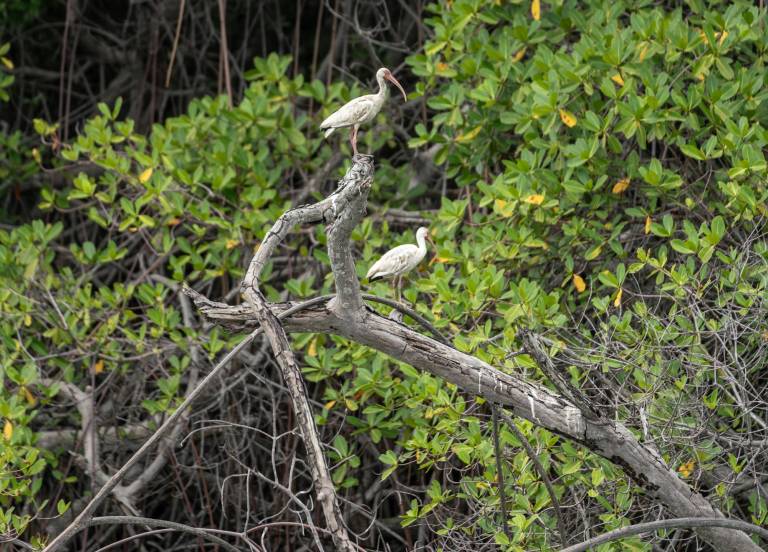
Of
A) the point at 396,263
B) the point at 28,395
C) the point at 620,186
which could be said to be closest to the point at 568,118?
the point at 620,186

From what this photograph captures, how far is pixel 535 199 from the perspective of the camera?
444 cm

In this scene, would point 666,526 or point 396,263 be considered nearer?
point 666,526

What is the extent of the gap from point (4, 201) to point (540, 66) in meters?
3.38

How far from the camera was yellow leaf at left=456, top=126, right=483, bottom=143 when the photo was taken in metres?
4.91

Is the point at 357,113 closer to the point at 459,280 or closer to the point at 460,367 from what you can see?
the point at 459,280

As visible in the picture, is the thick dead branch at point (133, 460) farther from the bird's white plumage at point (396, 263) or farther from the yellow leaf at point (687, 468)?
the yellow leaf at point (687, 468)

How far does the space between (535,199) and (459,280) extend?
0.43 meters

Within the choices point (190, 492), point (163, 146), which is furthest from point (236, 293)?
point (190, 492)

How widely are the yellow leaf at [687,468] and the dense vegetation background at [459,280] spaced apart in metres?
0.02

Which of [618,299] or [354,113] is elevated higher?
[354,113]

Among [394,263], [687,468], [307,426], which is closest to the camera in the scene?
[307,426]

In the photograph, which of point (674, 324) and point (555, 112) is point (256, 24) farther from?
point (674, 324)

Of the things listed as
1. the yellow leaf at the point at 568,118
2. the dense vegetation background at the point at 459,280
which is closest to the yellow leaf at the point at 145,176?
the dense vegetation background at the point at 459,280

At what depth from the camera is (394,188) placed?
566 cm
